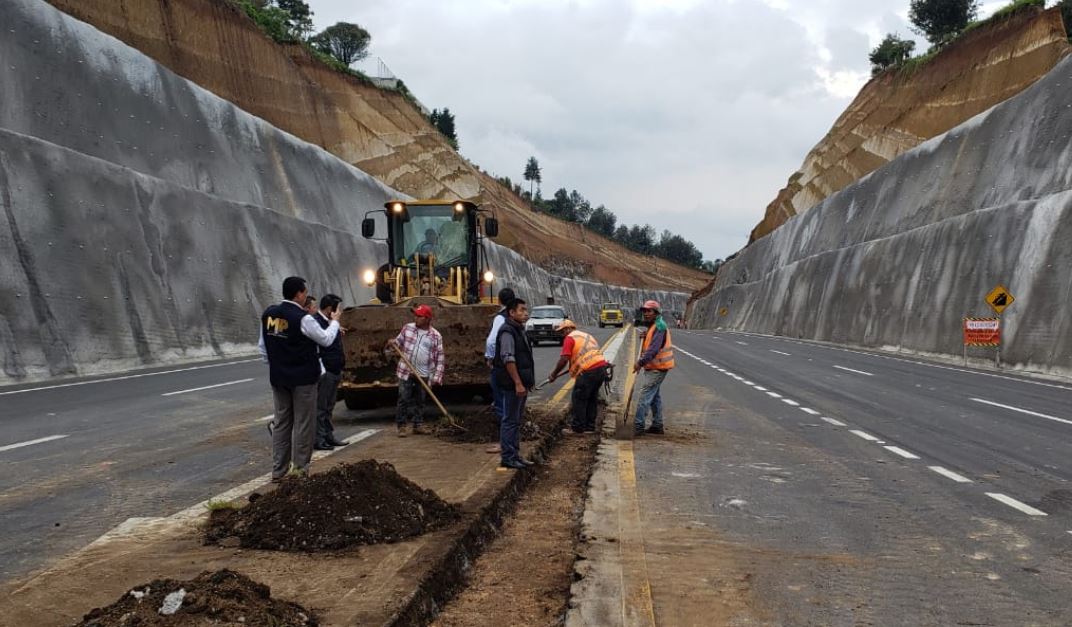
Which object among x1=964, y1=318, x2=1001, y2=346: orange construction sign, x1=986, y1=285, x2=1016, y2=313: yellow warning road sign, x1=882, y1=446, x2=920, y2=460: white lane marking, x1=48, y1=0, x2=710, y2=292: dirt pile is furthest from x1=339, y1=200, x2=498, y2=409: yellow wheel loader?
x1=48, y1=0, x2=710, y2=292: dirt pile

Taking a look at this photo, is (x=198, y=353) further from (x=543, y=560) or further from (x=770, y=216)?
(x=770, y=216)

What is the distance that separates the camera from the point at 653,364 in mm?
11531

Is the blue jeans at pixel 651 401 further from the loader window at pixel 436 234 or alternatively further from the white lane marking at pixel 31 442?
the white lane marking at pixel 31 442

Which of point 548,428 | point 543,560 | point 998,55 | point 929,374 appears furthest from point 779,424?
point 998,55

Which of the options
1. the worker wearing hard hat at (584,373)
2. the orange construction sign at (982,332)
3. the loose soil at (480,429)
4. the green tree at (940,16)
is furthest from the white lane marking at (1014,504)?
the green tree at (940,16)

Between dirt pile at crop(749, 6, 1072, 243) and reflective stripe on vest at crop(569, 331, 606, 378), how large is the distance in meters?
34.5

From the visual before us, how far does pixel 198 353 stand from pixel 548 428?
17.1m

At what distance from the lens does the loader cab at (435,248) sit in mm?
15227

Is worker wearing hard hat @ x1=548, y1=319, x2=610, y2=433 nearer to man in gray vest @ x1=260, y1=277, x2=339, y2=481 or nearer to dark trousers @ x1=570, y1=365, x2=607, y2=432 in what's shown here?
dark trousers @ x1=570, y1=365, x2=607, y2=432

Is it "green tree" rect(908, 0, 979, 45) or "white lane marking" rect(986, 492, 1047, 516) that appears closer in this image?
"white lane marking" rect(986, 492, 1047, 516)

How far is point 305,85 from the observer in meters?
50.2

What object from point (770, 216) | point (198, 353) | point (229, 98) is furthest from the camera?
point (770, 216)

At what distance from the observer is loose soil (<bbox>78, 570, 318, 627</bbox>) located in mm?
3875

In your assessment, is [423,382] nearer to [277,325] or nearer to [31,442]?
[277,325]
